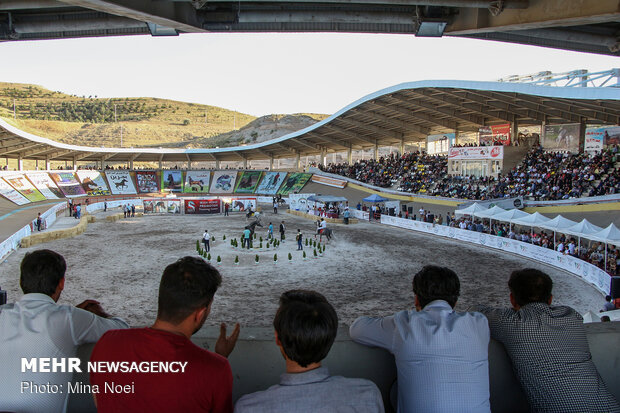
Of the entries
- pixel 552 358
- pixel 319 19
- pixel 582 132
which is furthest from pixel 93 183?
pixel 552 358

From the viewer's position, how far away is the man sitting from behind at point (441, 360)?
2.37 metres

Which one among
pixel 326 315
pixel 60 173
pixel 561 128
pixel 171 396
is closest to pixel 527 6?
pixel 326 315

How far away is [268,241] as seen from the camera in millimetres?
23859

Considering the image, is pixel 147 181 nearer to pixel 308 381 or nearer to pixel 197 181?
pixel 197 181

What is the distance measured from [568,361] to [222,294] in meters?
12.6

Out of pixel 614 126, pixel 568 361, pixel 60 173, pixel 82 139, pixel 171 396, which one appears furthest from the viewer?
pixel 82 139

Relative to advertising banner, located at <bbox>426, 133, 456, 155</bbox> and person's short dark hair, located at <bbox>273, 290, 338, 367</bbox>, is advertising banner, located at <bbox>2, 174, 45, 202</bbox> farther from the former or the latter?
person's short dark hair, located at <bbox>273, 290, 338, 367</bbox>

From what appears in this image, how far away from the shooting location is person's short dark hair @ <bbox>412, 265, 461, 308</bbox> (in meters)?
2.80

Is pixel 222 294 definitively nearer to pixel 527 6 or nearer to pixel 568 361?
pixel 527 6

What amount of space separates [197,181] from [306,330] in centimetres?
5969

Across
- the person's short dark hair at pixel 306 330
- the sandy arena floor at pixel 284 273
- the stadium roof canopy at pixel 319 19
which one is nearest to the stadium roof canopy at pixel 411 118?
the sandy arena floor at pixel 284 273

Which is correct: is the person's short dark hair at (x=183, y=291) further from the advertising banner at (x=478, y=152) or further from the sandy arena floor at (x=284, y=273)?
the advertising banner at (x=478, y=152)

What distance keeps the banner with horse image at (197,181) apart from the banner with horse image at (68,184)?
12848 millimetres

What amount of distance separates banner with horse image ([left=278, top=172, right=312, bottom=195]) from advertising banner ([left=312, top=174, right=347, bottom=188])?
1.49 meters
